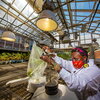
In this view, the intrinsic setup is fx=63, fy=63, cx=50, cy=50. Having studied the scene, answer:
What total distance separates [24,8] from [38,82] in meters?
3.96

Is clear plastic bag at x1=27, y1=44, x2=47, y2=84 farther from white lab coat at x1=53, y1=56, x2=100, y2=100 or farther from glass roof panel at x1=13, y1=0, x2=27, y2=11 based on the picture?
glass roof panel at x1=13, y1=0, x2=27, y2=11

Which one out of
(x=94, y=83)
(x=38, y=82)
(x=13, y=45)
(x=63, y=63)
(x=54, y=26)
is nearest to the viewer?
(x=94, y=83)

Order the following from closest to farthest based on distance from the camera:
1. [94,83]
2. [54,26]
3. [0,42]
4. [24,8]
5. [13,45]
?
[94,83] < [54,26] < [24,8] < [0,42] < [13,45]

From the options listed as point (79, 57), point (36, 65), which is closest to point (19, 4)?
point (36, 65)

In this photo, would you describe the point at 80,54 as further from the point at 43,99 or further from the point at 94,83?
the point at 43,99

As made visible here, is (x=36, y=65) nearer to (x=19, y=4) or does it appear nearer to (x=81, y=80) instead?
(x=81, y=80)

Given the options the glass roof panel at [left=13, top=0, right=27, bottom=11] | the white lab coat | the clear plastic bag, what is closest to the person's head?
the white lab coat

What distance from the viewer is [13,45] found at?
6711 mm

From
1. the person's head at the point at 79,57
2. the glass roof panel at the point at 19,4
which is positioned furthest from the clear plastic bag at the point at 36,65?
the glass roof panel at the point at 19,4

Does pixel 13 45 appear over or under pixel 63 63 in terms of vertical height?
over

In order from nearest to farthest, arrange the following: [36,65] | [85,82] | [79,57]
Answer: [85,82]
[79,57]
[36,65]

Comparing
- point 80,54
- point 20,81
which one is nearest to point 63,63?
point 80,54

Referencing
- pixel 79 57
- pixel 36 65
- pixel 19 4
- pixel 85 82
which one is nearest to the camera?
pixel 85 82

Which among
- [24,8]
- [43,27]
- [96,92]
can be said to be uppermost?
[24,8]
